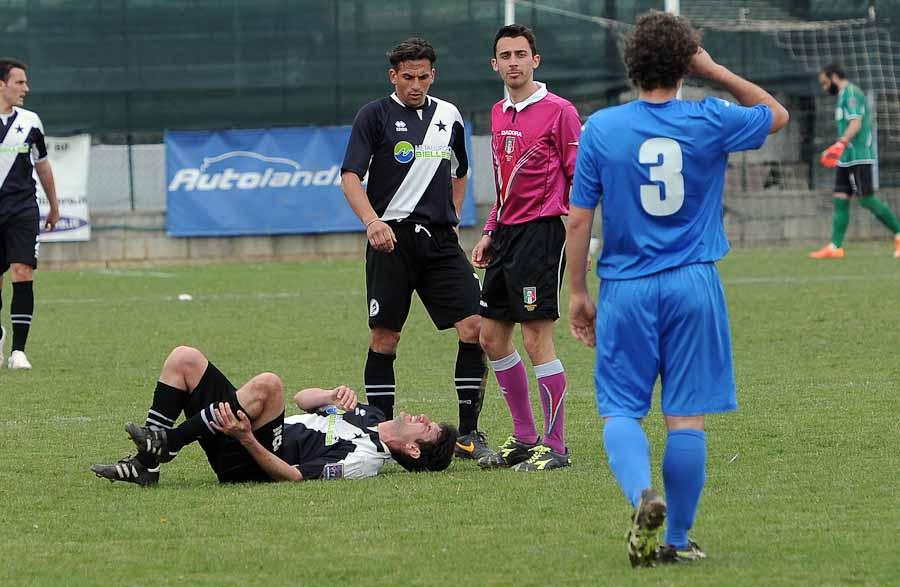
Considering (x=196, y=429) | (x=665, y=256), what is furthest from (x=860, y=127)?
(x=665, y=256)

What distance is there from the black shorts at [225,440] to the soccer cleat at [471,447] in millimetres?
1126

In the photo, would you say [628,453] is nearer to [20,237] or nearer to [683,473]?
[683,473]

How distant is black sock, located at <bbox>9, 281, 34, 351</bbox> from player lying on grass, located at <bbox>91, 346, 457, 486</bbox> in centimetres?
500

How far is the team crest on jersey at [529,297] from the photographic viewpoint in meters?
Answer: 7.14

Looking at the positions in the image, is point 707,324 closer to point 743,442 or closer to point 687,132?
point 687,132

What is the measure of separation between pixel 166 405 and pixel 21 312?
17.0 feet

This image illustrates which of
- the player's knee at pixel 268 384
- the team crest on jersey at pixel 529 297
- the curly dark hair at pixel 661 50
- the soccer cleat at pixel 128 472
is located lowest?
the soccer cleat at pixel 128 472

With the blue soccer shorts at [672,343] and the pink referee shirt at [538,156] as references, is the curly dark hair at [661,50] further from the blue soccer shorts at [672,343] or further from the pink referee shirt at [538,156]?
the pink referee shirt at [538,156]

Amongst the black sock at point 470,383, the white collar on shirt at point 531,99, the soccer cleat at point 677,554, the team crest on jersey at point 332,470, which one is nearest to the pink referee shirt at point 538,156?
the white collar on shirt at point 531,99

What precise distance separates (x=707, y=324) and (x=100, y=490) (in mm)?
3067

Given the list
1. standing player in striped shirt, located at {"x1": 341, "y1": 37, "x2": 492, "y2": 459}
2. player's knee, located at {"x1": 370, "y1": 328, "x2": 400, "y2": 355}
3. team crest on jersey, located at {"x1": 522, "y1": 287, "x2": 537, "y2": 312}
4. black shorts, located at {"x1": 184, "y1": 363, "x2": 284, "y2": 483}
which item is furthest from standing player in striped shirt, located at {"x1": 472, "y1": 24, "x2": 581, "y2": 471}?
black shorts, located at {"x1": 184, "y1": 363, "x2": 284, "y2": 483}

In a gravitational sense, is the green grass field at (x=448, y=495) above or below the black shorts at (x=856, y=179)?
below

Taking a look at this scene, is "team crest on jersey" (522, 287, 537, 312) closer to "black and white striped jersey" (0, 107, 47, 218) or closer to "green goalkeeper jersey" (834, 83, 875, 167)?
"black and white striped jersey" (0, 107, 47, 218)

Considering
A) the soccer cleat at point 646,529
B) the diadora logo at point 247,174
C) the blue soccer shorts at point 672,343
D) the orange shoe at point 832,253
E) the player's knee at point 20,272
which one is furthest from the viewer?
the diadora logo at point 247,174
